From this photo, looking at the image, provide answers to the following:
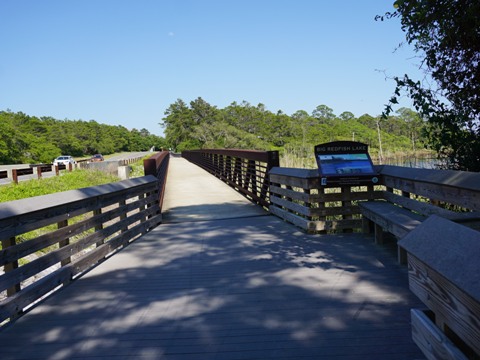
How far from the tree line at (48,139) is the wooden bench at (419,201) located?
60760 mm

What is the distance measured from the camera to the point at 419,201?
5613mm

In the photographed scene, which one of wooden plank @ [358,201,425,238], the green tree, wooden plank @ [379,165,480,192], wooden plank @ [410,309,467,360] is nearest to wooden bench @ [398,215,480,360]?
wooden plank @ [410,309,467,360]

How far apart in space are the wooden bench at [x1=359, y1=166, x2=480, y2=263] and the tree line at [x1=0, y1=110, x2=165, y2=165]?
199 ft

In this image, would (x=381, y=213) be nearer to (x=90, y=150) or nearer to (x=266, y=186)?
(x=266, y=186)

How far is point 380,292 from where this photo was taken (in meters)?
4.21

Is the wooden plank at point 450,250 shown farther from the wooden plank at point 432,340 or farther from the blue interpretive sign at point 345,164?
the blue interpretive sign at point 345,164

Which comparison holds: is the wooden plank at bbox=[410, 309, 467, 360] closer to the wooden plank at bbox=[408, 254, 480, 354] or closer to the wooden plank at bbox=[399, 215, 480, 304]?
the wooden plank at bbox=[408, 254, 480, 354]

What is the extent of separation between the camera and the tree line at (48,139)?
6222 centimetres

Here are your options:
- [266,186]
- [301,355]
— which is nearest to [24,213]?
[301,355]

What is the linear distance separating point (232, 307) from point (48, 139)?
10375 centimetres

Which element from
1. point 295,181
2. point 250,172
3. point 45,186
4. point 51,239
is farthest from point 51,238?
point 45,186

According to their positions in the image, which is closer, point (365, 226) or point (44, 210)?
point (44, 210)

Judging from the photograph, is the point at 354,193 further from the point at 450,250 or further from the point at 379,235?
the point at 450,250

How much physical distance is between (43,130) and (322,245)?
104 meters
